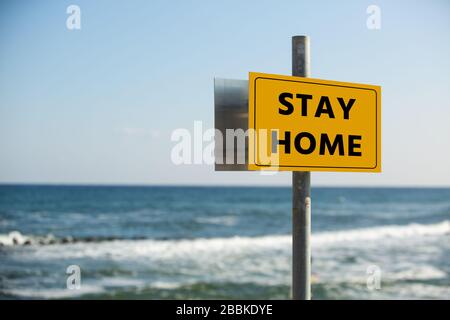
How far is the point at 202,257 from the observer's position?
67.0 feet

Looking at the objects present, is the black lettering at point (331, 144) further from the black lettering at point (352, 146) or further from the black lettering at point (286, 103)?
the black lettering at point (286, 103)

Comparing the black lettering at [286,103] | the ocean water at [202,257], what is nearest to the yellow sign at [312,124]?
the black lettering at [286,103]

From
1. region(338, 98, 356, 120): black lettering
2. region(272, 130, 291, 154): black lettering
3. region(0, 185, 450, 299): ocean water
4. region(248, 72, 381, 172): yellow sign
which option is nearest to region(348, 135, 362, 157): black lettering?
region(248, 72, 381, 172): yellow sign

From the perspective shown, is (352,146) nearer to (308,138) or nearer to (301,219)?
(308,138)

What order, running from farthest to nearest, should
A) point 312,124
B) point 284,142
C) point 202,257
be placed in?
point 202,257
point 312,124
point 284,142

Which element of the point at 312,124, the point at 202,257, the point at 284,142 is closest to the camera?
the point at 284,142

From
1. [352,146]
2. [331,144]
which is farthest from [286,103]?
[352,146]

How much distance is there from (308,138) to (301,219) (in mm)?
434

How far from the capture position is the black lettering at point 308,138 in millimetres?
3018

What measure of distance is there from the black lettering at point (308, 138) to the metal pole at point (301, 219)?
0.12 meters

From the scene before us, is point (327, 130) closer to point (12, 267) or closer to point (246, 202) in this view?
point (12, 267)

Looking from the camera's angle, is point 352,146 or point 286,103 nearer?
point 286,103

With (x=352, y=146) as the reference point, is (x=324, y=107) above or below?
above
